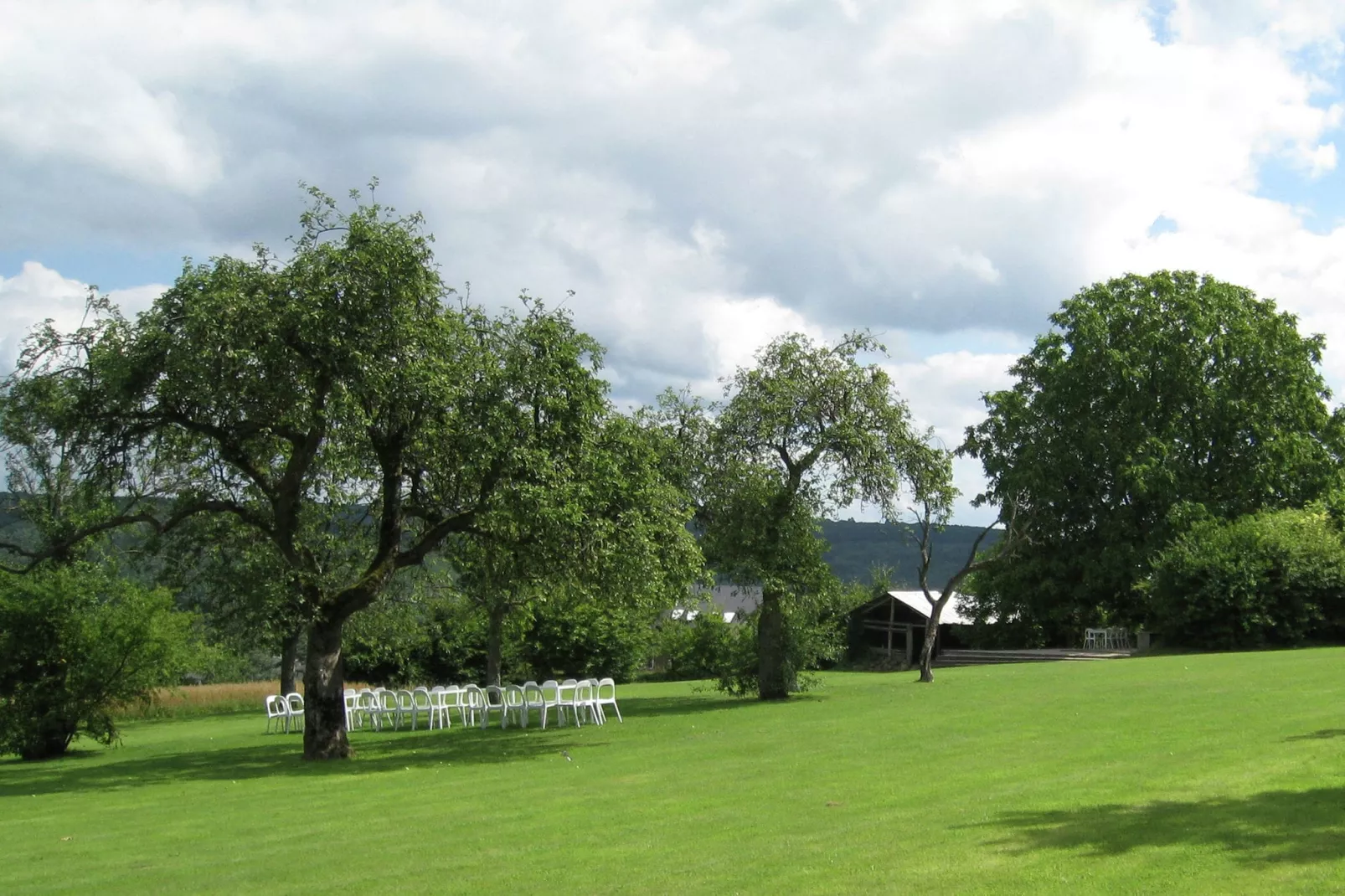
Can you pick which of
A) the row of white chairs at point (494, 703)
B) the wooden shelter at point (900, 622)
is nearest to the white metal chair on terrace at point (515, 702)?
the row of white chairs at point (494, 703)

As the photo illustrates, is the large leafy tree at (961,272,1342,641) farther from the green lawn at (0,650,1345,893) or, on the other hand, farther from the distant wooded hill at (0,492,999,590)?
the distant wooded hill at (0,492,999,590)

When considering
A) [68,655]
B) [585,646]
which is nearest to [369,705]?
[68,655]

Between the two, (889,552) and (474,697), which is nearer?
(474,697)

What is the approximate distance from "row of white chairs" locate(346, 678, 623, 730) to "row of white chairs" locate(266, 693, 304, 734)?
128 cm

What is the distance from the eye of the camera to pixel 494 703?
1008 inches

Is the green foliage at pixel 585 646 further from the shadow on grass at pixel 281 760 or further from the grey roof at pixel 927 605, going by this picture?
the shadow on grass at pixel 281 760

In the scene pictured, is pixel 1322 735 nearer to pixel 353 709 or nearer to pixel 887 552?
pixel 353 709

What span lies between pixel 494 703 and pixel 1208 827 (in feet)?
61.6

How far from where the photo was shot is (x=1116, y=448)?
4928 centimetres

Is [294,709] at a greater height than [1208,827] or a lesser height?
lesser

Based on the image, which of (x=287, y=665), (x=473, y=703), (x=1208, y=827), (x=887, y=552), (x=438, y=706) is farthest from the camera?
(x=887, y=552)

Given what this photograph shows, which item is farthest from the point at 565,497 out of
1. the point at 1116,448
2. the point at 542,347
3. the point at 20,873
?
the point at 1116,448

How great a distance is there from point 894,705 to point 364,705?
459 inches

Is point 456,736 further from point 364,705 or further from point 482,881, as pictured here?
point 482,881
